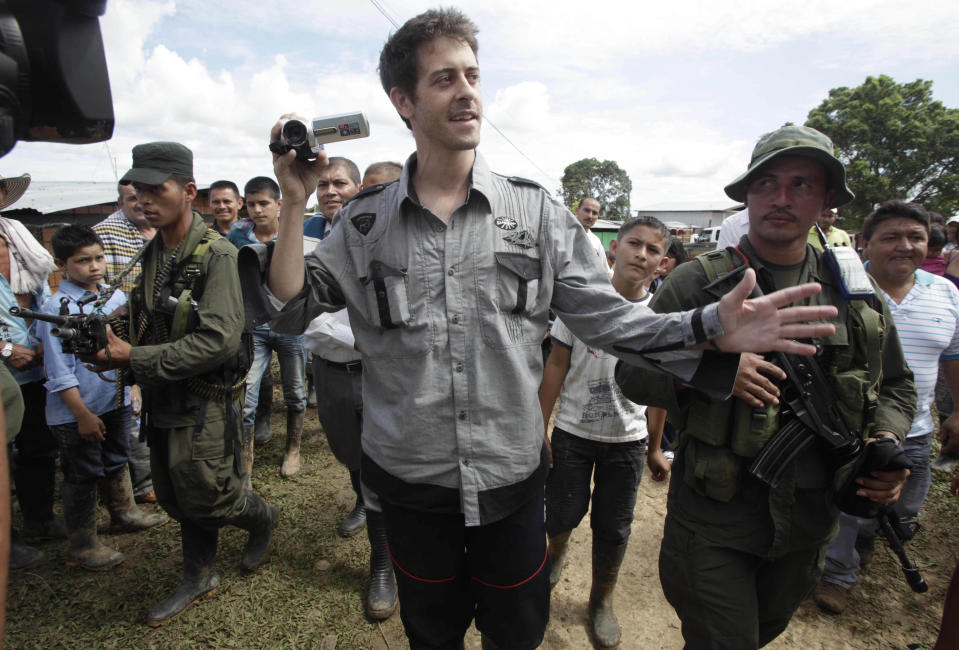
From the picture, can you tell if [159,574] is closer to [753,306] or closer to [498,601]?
[498,601]

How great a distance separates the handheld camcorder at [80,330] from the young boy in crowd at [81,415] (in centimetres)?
73

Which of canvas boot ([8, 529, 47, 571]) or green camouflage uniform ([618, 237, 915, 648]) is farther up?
green camouflage uniform ([618, 237, 915, 648])

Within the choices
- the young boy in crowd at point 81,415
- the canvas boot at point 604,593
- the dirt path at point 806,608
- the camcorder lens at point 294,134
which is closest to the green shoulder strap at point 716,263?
the camcorder lens at point 294,134

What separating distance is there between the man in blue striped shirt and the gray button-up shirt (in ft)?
8.39

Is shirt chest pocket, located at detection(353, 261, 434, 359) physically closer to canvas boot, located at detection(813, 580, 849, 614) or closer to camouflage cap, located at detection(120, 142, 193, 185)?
camouflage cap, located at detection(120, 142, 193, 185)

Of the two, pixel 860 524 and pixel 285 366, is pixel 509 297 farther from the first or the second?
pixel 285 366

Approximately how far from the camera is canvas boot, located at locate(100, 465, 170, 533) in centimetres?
348

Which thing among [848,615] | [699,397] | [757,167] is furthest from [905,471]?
[848,615]

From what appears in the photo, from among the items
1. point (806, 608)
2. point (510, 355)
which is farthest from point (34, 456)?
point (806, 608)

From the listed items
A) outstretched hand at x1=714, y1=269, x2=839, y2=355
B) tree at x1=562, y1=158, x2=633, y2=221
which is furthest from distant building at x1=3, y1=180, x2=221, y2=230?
tree at x1=562, y1=158, x2=633, y2=221

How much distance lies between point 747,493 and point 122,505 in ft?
13.1

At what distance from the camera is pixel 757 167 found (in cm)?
190

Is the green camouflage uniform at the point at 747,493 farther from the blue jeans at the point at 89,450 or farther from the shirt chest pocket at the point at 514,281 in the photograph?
the blue jeans at the point at 89,450

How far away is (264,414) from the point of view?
16.4ft
